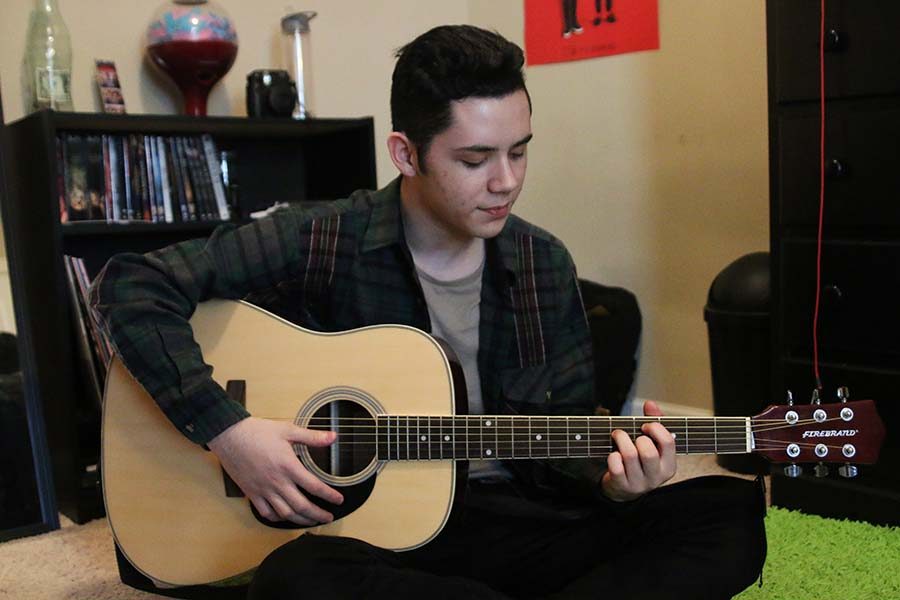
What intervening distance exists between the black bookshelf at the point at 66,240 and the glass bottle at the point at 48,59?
0.25ft

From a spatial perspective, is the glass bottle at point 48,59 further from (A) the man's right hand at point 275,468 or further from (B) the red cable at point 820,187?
(B) the red cable at point 820,187

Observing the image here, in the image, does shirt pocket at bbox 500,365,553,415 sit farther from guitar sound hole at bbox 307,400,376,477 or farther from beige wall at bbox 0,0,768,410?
beige wall at bbox 0,0,768,410

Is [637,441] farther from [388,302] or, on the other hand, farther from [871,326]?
[871,326]

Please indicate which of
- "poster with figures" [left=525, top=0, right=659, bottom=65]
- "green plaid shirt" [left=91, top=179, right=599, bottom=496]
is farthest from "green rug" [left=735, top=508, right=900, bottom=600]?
"poster with figures" [left=525, top=0, right=659, bottom=65]

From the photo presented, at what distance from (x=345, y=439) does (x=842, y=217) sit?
→ 1.03 m

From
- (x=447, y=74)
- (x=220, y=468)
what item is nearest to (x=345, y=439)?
(x=220, y=468)

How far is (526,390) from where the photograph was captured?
1.49 metres

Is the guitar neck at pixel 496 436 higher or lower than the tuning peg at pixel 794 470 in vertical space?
higher

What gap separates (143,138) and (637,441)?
1506mm

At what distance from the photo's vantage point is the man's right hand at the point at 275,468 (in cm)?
130

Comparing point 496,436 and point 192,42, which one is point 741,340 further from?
point 192,42

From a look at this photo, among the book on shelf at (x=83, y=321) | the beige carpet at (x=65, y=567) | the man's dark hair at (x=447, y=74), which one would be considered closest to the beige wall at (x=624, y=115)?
the book on shelf at (x=83, y=321)

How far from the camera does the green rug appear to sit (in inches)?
63.4

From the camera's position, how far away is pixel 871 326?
1.82 m
